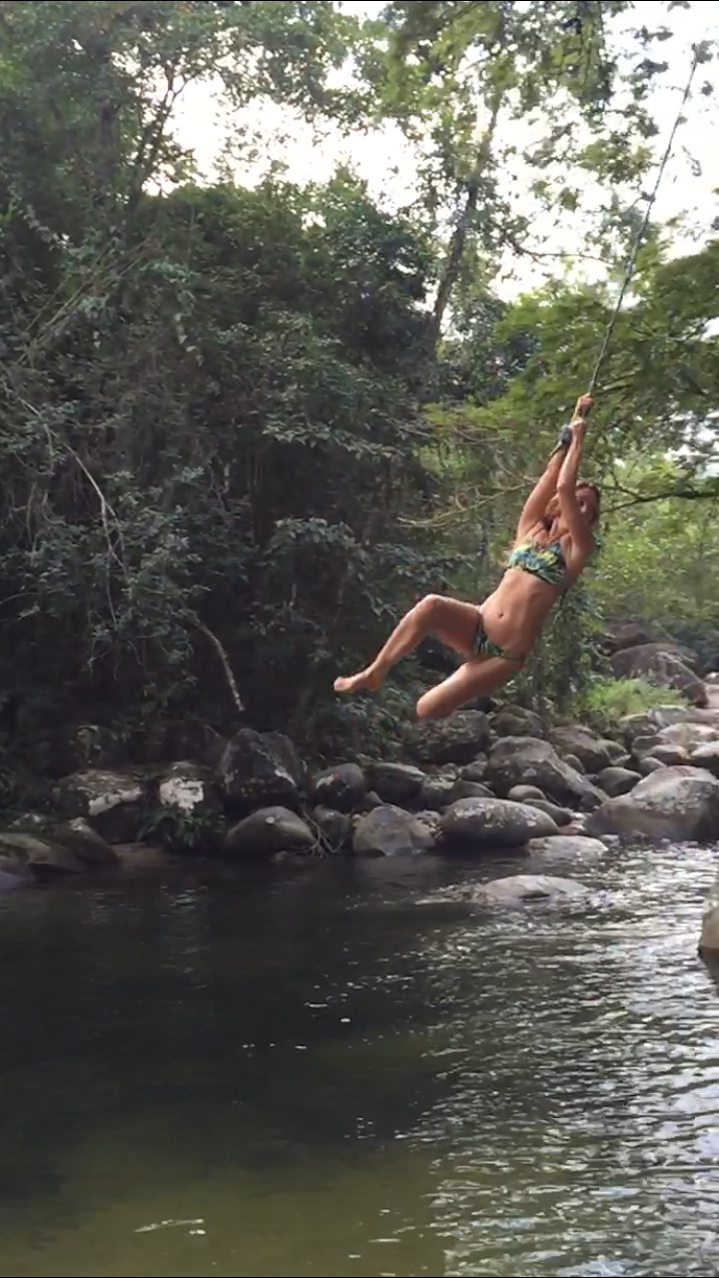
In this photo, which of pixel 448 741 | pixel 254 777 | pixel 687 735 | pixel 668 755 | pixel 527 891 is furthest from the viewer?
pixel 687 735

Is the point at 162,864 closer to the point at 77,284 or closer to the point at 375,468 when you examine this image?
the point at 375,468

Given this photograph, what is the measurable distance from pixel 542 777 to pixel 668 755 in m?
2.71

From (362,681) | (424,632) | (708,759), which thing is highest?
(424,632)

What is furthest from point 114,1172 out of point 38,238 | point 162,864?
point 38,238

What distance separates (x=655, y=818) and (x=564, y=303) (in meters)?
6.87

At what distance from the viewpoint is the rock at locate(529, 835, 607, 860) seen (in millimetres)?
14195

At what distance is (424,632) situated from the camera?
705cm

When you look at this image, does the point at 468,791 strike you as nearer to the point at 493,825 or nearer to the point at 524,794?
the point at 524,794

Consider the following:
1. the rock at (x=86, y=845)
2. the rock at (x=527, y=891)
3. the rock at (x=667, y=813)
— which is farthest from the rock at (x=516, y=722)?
the rock at (x=86, y=845)

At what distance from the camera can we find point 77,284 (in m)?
15.0

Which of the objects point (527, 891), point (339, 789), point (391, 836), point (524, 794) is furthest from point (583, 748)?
point (527, 891)

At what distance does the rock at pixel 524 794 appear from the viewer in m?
16.3

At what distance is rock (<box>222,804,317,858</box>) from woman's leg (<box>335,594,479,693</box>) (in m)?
7.74

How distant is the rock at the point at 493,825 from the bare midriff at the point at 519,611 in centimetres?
804
